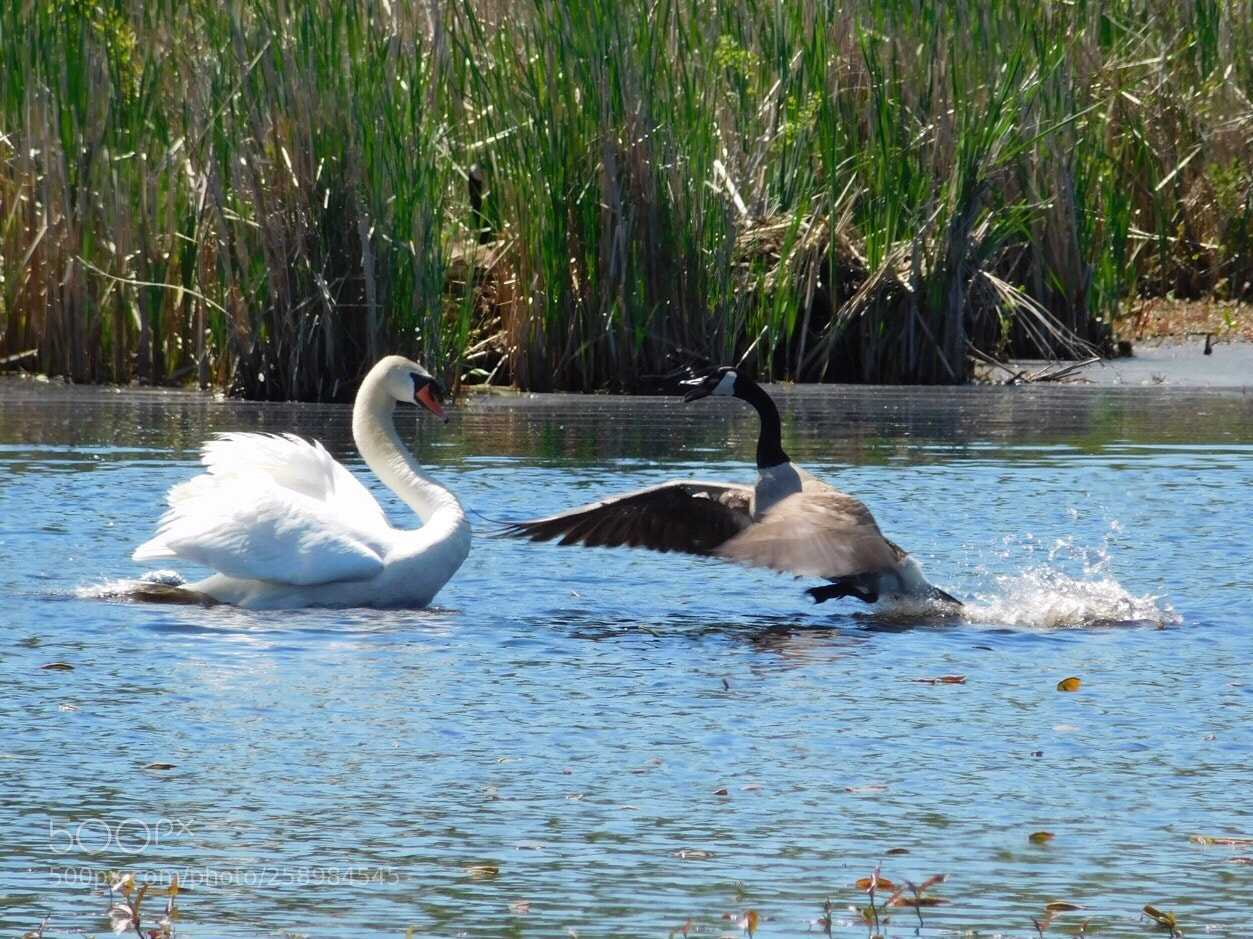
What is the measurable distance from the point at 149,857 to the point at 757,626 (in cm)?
342

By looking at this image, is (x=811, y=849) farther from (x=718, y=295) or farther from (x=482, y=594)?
(x=718, y=295)

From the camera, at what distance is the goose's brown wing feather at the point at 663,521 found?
7684 millimetres

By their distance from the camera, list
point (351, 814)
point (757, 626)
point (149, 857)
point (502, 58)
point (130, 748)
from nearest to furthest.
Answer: point (149, 857), point (351, 814), point (130, 748), point (757, 626), point (502, 58)

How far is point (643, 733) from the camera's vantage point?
201 inches

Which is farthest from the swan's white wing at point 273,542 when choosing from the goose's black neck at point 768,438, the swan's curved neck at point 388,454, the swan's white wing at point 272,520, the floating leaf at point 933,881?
the floating leaf at point 933,881

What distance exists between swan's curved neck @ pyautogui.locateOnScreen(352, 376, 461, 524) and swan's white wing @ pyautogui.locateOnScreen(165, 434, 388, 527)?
205 mm

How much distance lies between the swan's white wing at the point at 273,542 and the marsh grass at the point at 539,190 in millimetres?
5729

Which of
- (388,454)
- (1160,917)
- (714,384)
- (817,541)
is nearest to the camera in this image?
(1160,917)

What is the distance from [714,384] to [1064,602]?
1829 millimetres

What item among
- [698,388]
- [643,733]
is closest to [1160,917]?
[643,733]

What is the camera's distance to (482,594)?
756cm

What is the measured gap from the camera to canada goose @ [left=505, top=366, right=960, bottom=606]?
6848 mm

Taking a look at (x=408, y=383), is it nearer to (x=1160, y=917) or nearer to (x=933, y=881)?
(x=933, y=881)

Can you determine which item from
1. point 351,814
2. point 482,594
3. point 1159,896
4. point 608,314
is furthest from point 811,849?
point 608,314
